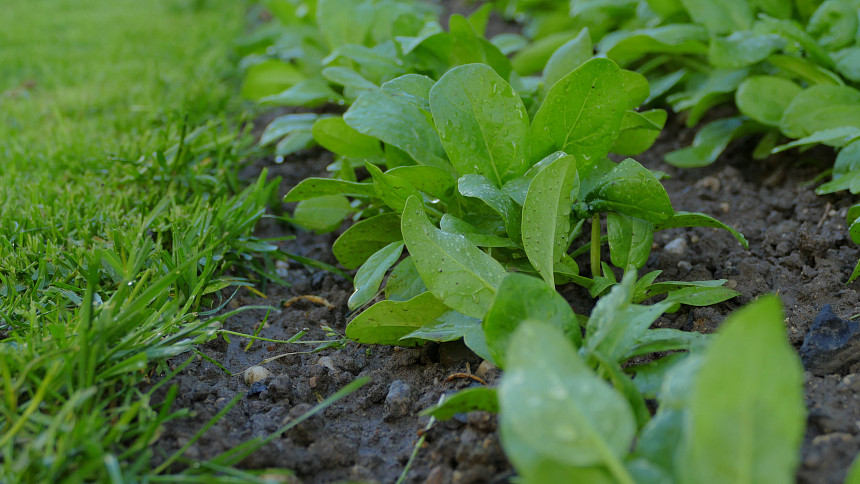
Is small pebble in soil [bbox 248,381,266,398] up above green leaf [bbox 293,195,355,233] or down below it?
below

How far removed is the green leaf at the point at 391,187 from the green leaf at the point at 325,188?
0.33ft

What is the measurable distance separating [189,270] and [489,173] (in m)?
0.68

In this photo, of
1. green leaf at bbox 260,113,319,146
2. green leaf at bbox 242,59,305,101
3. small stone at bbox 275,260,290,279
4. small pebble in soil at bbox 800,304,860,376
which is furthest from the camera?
green leaf at bbox 242,59,305,101

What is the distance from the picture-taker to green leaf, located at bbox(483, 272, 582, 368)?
41.4 inches

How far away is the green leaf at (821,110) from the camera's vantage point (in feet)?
5.93

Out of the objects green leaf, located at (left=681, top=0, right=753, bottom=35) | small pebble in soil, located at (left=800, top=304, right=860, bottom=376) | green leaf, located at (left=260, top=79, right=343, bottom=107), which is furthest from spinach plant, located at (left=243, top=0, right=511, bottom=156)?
small pebble in soil, located at (left=800, top=304, right=860, bottom=376)

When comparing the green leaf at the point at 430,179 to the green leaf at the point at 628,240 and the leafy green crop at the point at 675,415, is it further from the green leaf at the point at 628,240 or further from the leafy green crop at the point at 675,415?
the leafy green crop at the point at 675,415

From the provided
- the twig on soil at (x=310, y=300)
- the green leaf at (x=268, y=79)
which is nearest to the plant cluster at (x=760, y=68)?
the green leaf at (x=268, y=79)

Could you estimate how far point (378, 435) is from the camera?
1229 mm

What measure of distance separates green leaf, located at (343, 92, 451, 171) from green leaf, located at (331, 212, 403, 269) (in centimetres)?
16

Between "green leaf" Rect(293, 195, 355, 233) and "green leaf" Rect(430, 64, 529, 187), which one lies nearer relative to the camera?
"green leaf" Rect(430, 64, 529, 187)

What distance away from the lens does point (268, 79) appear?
2754 millimetres

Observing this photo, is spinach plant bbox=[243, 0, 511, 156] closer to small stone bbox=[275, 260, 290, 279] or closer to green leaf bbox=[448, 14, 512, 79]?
green leaf bbox=[448, 14, 512, 79]

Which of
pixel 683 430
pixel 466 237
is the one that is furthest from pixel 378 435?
pixel 683 430
